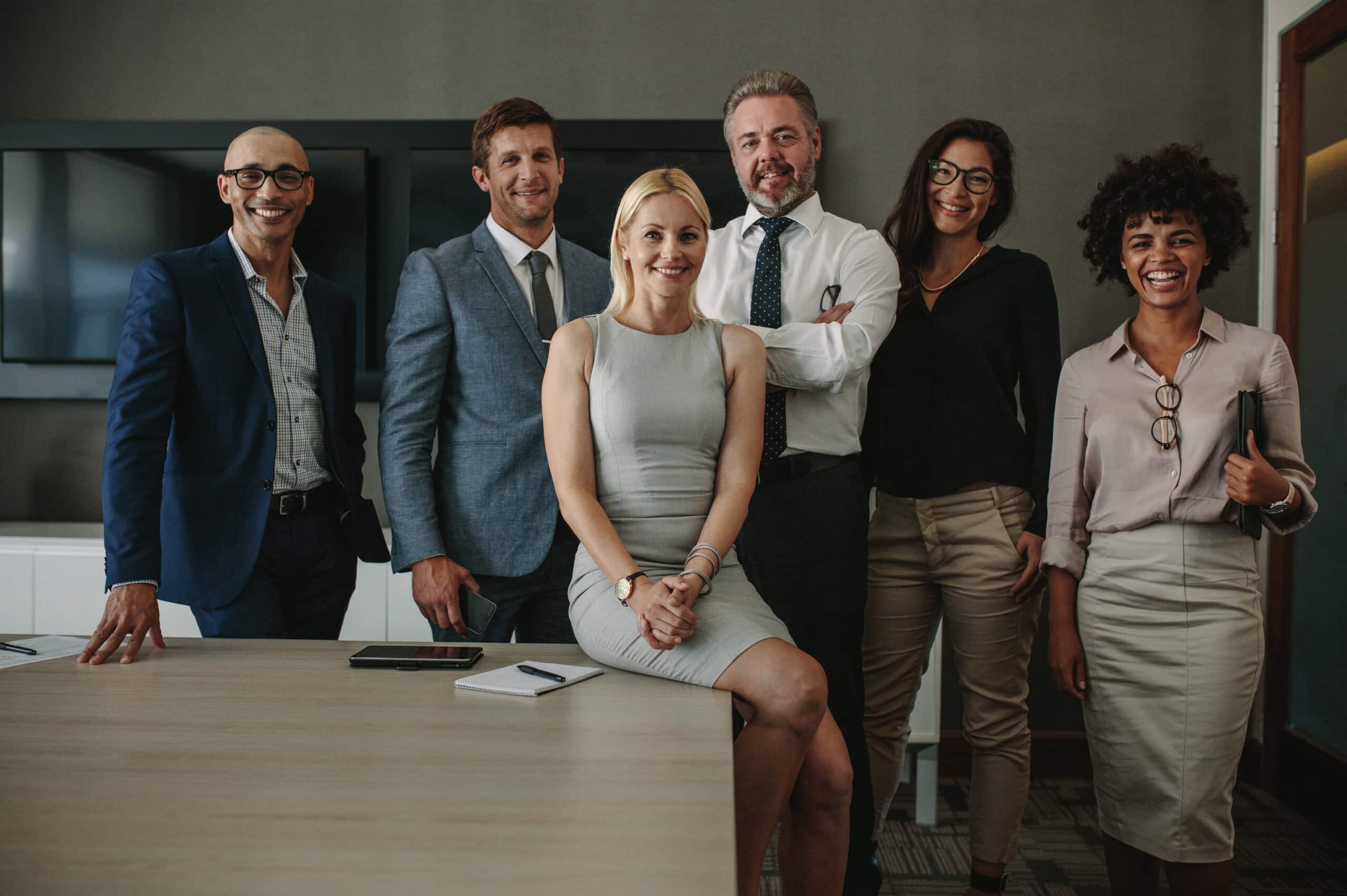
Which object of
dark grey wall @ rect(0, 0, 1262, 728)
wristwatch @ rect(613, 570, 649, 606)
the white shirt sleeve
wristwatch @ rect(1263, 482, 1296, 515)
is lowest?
wristwatch @ rect(613, 570, 649, 606)

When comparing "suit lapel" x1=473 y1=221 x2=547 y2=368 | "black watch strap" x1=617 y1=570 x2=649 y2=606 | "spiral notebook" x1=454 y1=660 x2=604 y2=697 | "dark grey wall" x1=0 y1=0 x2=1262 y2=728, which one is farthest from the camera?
"dark grey wall" x1=0 y1=0 x2=1262 y2=728

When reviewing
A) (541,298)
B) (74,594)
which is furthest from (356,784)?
(74,594)

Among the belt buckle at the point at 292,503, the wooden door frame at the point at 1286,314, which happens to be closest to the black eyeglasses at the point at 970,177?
the belt buckle at the point at 292,503

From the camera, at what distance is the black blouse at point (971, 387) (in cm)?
204

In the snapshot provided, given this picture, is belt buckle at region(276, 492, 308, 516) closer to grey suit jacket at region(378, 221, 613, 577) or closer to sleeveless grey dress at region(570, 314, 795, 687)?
grey suit jacket at region(378, 221, 613, 577)

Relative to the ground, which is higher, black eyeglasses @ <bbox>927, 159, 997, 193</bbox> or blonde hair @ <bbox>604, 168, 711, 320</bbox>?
black eyeglasses @ <bbox>927, 159, 997, 193</bbox>

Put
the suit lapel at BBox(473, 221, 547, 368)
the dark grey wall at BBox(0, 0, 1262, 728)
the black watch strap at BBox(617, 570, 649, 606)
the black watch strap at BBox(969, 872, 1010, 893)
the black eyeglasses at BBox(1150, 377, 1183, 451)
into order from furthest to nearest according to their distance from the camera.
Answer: the dark grey wall at BBox(0, 0, 1262, 728) → the black watch strap at BBox(969, 872, 1010, 893) → the suit lapel at BBox(473, 221, 547, 368) → the black eyeglasses at BBox(1150, 377, 1183, 451) → the black watch strap at BBox(617, 570, 649, 606)

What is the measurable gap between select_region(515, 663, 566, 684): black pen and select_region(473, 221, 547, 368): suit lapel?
720 mm

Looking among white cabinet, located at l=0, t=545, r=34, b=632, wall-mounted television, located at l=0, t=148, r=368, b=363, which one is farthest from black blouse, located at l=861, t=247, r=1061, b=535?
white cabinet, located at l=0, t=545, r=34, b=632

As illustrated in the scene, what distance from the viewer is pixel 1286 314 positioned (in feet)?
10.2

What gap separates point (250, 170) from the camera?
1953 mm

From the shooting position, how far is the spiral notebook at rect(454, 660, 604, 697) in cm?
138

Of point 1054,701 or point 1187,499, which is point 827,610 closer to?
point 1187,499

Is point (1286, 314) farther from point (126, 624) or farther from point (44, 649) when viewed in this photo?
point (44, 649)
